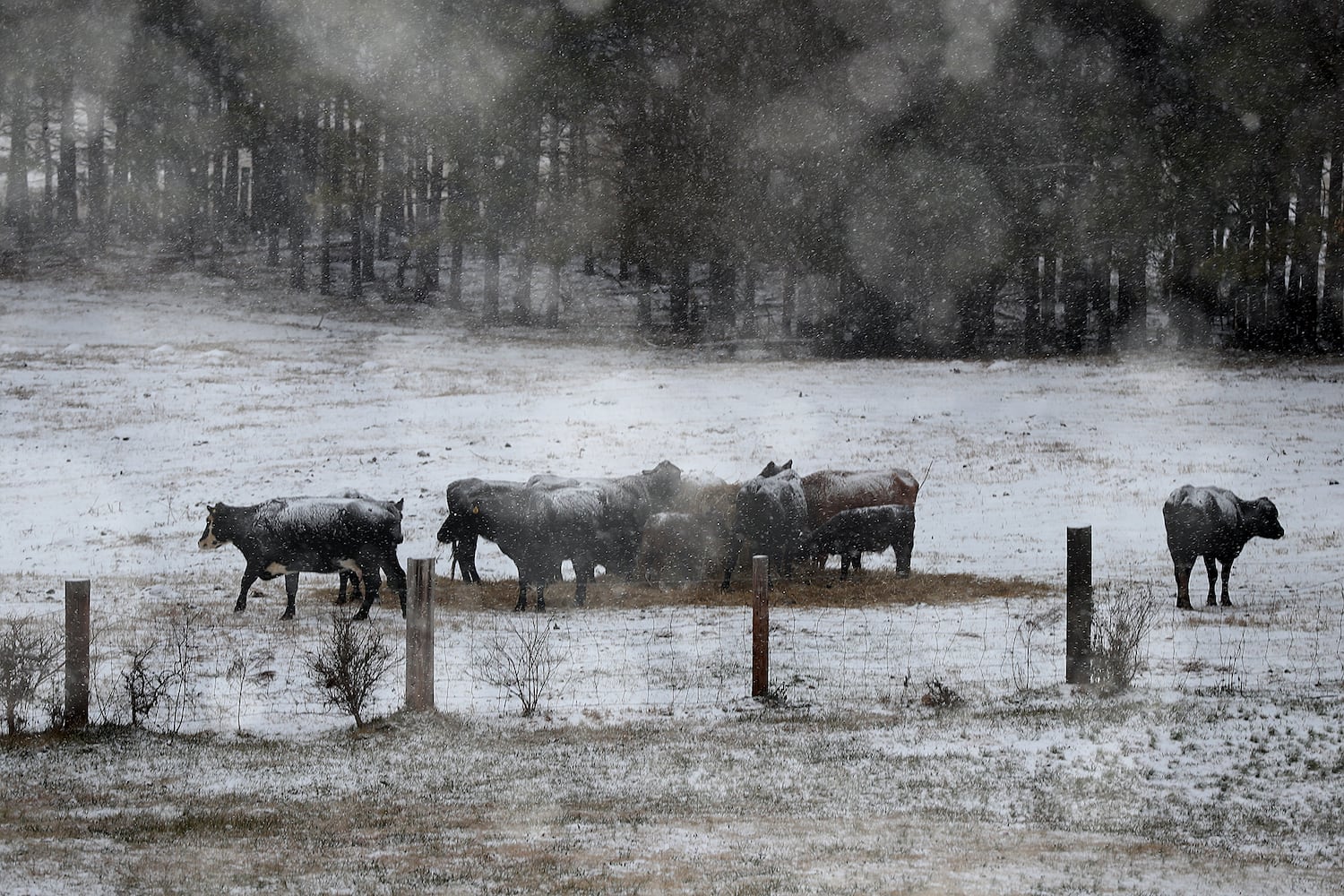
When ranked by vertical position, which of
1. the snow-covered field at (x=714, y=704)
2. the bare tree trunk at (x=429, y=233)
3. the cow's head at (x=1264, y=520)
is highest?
the bare tree trunk at (x=429, y=233)

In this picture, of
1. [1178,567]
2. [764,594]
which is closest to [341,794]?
[764,594]

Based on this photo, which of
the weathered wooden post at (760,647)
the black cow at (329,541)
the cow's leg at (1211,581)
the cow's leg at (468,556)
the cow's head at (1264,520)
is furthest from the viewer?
the cow's leg at (468,556)

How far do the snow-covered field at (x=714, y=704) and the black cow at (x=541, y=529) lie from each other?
0.49 metres

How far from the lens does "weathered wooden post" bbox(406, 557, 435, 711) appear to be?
10.1 metres

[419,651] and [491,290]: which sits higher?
[491,290]

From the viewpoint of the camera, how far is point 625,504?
1700cm

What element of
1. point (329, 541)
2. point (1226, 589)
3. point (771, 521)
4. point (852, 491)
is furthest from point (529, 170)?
point (1226, 589)

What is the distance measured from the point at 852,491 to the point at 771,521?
2298mm

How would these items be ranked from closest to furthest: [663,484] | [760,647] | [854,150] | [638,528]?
[760,647]
[638,528]
[663,484]
[854,150]

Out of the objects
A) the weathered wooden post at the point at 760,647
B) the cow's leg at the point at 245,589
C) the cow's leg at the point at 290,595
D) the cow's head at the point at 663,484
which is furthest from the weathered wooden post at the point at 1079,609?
the cow's leg at the point at 245,589

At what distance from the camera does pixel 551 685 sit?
11289mm

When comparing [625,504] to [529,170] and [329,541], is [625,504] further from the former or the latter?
[529,170]

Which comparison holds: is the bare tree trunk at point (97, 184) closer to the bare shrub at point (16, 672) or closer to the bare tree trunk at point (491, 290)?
the bare tree trunk at point (491, 290)

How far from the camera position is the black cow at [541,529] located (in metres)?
15.2
